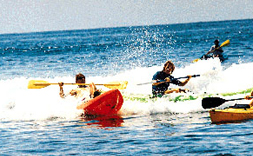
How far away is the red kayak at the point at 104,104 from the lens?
9.97 meters

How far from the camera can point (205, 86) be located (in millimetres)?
14188

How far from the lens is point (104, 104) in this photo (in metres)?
10.0

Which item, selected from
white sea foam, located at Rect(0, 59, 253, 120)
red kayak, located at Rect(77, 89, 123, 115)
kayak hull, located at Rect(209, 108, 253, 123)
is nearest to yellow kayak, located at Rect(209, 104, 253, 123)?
kayak hull, located at Rect(209, 108, 253, 123)

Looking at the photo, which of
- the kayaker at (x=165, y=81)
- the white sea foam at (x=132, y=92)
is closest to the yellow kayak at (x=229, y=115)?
Result: the white sea foam at (x=132, y=92)

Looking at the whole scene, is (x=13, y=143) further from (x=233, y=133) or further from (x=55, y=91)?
(x=55, y=91)

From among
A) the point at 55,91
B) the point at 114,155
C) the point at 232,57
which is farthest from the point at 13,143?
the point at 232,57

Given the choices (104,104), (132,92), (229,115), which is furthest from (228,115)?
(132,92)

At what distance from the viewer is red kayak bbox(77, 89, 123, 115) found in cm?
997

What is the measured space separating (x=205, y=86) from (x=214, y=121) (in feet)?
19.4

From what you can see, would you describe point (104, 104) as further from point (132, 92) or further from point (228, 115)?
point (132, 92)

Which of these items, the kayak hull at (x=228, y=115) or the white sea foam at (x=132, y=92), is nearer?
the kayak hull at (x=228, y=115)

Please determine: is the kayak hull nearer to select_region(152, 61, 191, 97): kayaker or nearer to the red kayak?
select_region(152, 61, 191, 97): kayaker

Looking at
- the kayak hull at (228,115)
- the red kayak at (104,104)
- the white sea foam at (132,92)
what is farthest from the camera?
the white sea foam at (132,92)

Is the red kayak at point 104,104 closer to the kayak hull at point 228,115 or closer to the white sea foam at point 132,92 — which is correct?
the white sea foam at point 132,92
